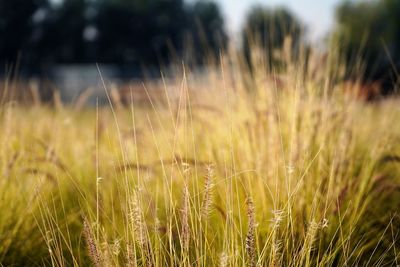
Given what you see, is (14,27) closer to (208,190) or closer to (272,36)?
(272,36)

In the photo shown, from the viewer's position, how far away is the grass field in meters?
1.77

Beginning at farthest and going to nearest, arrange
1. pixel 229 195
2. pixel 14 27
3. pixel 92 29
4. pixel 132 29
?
pixel 132 29 → pixel 92 29 → pixel 14 27 → pixel 229 195

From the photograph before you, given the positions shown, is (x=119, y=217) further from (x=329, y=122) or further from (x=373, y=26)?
(x=373, y=26)

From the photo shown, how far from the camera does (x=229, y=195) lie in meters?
2.20

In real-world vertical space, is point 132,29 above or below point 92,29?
below

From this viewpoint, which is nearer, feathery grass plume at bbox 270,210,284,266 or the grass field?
feathery grass plume at bbox 270,210,284,266

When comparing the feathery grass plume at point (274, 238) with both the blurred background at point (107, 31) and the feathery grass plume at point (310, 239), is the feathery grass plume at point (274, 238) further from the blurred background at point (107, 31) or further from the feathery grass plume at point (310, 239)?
the blurred background at point (107, 31)

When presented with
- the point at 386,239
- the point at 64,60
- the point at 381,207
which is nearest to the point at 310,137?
the point at 381,207

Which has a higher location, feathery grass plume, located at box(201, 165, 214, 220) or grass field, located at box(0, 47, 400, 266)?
feathery grass plume, located at box(201, 165, 214, 220)

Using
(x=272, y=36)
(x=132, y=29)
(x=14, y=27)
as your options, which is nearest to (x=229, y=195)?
(x=272, y=36)

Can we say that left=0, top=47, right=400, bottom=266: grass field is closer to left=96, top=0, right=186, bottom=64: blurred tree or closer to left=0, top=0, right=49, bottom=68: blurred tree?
left=0, top=0, right=49, bottom=68: blurred tree

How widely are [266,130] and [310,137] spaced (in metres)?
0.28

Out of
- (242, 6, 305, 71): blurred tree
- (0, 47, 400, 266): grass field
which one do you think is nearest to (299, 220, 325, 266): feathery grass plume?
(0, 47, 400, 266): grass field

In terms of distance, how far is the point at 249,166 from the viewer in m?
2.45
